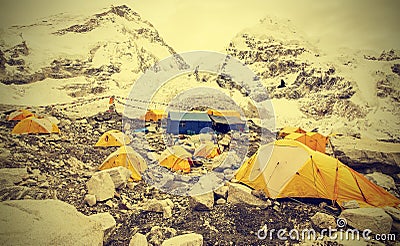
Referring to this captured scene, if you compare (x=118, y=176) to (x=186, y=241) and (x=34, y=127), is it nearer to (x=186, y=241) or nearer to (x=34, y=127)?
(x=186, y=241)

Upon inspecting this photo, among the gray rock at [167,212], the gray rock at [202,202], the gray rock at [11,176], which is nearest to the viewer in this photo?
the gray rock at [167,212]

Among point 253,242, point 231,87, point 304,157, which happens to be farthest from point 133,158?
point 231,87

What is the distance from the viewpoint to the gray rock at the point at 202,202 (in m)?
5.42

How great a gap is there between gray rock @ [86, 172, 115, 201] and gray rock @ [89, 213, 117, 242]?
1.94ft

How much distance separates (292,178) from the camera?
5668 millimetres

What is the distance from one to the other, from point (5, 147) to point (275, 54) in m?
44.9

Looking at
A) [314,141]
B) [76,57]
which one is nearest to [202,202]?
[314,141]

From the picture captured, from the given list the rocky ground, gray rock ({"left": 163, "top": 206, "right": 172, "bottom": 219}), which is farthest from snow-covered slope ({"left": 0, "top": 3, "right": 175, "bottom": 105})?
gray rock ({"left": 163, "top": 206, "right": 172, "bottom": 219})

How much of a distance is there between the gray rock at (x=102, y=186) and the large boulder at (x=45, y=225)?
102 centimetres

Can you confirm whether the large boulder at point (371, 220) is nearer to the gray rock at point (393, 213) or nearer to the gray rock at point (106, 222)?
the gray rock at point (393, 213)

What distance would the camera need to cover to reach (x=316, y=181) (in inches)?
221

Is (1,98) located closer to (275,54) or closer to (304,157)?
(304,157)

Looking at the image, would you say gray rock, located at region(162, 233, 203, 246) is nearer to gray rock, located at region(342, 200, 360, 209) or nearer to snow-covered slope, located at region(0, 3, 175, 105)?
gray rock, located at region(342, 200, 360, 209)

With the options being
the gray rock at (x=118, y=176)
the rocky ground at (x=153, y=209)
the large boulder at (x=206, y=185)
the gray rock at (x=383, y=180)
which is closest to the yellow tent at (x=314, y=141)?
the gray rock at (x=383, y=180)
